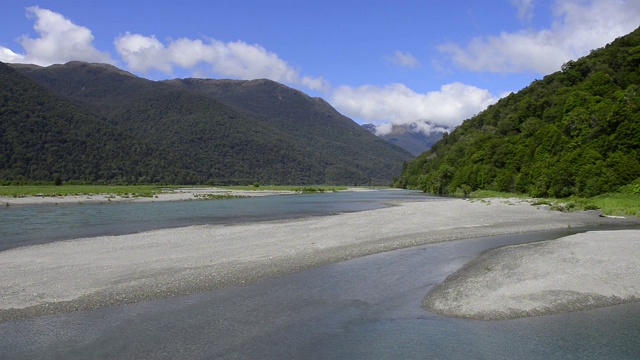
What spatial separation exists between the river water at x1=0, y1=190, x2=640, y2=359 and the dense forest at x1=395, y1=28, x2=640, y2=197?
49.1m

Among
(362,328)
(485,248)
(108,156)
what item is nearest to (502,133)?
(485,248)

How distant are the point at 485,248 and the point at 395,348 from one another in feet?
50.8

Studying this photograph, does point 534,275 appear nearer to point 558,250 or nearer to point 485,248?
point 558,250

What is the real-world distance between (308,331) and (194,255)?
11.7 m

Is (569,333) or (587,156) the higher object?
(587,156)

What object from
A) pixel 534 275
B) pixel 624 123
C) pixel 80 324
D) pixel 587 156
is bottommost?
pixel 80 324

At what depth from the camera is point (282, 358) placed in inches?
403

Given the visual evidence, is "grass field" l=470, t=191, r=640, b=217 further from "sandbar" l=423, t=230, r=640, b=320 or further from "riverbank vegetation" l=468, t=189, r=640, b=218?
"sandbar" l=423, t=230, r=640, b=320

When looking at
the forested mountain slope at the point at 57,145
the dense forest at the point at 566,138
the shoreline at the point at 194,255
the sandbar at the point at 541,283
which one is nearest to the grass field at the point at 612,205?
the dense forest at the point at 566,138

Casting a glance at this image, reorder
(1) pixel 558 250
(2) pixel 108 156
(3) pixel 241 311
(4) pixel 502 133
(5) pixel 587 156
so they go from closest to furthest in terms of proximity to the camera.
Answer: (3) pixel 241 311
(1) pixel 558 250
(5) pixel 587 156
(4) pixel 502 133
(2) pixel 108 156

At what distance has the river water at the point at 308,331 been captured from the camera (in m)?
10.5

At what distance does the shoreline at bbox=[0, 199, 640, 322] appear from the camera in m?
15.3

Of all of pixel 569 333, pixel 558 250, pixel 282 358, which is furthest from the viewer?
pixel 558 250

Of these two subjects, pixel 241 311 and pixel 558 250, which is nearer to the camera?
pixel 241 311
